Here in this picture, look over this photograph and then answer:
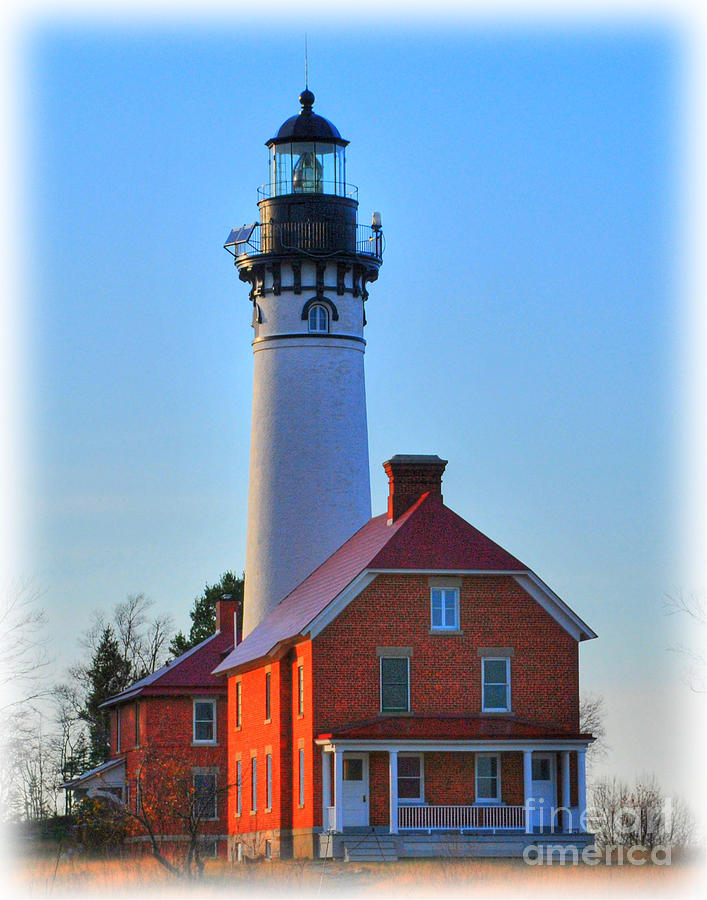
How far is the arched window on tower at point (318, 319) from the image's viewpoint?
55.7 m

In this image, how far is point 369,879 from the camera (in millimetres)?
37312

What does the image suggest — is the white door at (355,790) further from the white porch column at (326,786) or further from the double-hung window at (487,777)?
the double-hung window at (487,777)

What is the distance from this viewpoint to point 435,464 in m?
47.7

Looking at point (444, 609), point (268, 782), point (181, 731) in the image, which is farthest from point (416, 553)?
point (181, 731)

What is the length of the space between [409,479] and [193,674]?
14.8 metres

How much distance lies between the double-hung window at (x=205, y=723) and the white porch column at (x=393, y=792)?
53.8 ft

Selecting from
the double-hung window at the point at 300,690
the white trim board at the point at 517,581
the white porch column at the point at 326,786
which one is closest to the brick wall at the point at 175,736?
the double-hung window at the point at 300,690

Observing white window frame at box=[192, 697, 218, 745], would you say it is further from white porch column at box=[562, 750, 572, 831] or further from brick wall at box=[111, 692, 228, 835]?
white porch column at box=[562, 750, 572, 831]

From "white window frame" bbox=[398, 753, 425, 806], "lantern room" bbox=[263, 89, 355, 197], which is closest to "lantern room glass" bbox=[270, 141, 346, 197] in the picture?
"lantern room" bbox=[263, 89, 355, 197]

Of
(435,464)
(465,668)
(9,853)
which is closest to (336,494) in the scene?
(435,464)

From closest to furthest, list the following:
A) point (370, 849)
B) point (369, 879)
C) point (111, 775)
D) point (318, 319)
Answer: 1. point (369, 879)
2. point (370, 849)
3. point (318, 319)
4. point (111, 775)

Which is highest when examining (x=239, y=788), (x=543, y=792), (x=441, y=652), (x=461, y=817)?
(x=441, y=652)

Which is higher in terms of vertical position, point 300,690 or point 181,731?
point 300,690

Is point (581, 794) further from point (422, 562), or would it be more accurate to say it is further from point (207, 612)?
point (207, 612)
